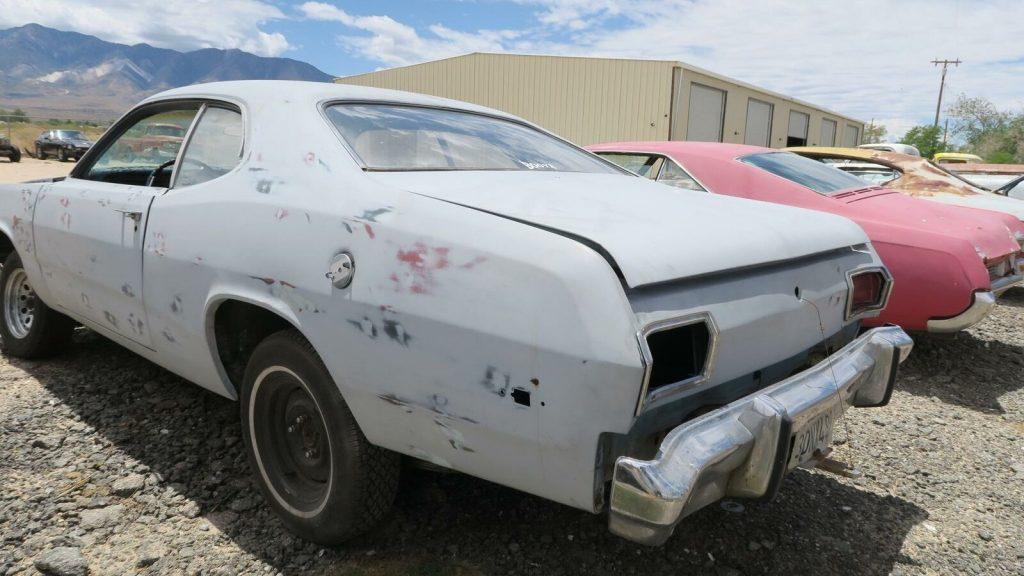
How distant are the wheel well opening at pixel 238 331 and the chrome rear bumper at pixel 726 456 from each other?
131 centimetres

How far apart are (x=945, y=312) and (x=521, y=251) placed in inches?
127

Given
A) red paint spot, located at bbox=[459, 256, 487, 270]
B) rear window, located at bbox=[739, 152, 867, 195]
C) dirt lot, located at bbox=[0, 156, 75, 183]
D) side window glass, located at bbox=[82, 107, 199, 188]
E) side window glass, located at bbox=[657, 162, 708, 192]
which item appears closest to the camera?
red paint spot, located at bbox=[459, 256, 487, 270]

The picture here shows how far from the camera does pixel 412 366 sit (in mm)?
1593

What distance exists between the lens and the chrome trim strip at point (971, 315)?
3.57m

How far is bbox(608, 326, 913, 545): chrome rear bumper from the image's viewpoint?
1.37 meters

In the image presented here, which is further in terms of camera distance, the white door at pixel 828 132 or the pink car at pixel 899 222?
the white door at pixel 828 132

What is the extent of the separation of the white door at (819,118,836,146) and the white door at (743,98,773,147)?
7.54 m

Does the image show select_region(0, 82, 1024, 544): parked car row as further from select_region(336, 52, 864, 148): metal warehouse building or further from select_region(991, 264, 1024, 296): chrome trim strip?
select_region(336, 52, 864, 148): metal warehouse building

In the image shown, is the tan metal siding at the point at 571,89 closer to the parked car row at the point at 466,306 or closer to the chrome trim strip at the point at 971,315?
the chrome trim strip at the point at 971,315

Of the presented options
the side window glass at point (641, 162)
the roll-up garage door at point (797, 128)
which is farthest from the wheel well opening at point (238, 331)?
the roll-up garage door at point (797, 128)

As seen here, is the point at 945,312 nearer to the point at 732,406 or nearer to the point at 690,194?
the point at 690,194

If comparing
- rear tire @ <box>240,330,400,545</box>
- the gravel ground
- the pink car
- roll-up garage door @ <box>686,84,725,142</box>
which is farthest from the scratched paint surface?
roll-up garage door @ <box>686,84,725,142</box>

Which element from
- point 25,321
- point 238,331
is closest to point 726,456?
point 238,331

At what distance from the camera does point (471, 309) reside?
58.6 inches
